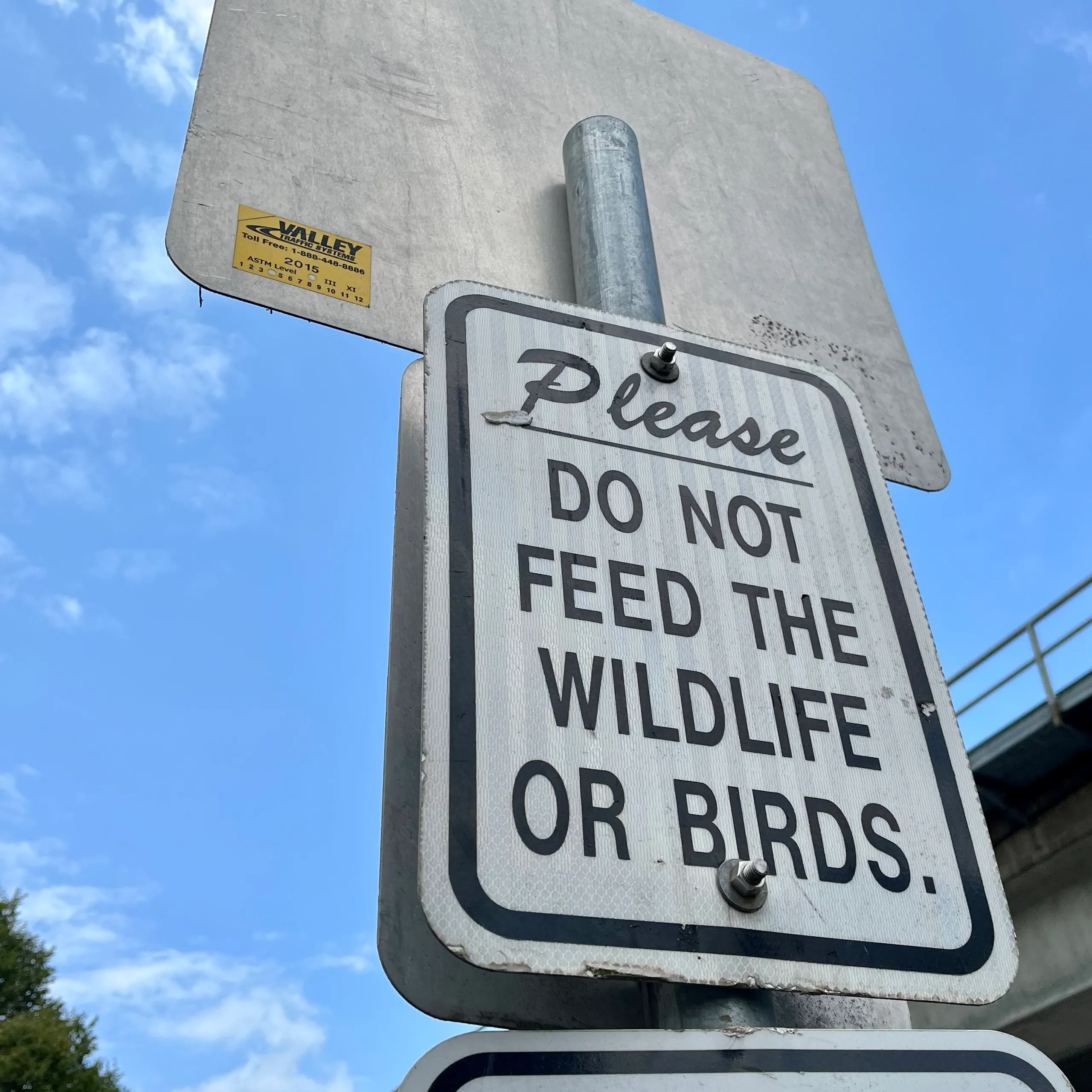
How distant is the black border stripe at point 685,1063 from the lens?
922 millimetres

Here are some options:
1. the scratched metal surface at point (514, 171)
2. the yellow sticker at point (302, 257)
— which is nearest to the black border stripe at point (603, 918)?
the yellow sticker at point (302, 257)

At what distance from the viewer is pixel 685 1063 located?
0.94 m

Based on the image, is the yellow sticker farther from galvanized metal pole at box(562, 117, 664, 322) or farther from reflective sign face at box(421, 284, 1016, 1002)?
reflective sign face at box(421, 284, 1016, 1002)

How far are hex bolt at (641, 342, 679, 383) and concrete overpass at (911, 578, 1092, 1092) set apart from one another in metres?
7.68

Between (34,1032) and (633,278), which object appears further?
(34,1032)

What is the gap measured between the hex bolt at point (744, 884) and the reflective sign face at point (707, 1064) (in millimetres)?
118

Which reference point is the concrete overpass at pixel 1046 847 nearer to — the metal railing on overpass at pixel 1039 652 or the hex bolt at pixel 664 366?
the metal railing on overpass at pixel 1039 652

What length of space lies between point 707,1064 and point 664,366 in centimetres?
95

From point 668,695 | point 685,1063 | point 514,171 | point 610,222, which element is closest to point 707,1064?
point 685,1063

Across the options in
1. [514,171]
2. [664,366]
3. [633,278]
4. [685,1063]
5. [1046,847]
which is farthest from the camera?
[1046,847]

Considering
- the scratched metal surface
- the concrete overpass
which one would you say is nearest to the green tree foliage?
the concrete overpass

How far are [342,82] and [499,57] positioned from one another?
0.50 metres

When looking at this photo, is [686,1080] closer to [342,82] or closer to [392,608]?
[392,608]

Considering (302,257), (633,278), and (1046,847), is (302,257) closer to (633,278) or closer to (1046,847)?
(633,278)
